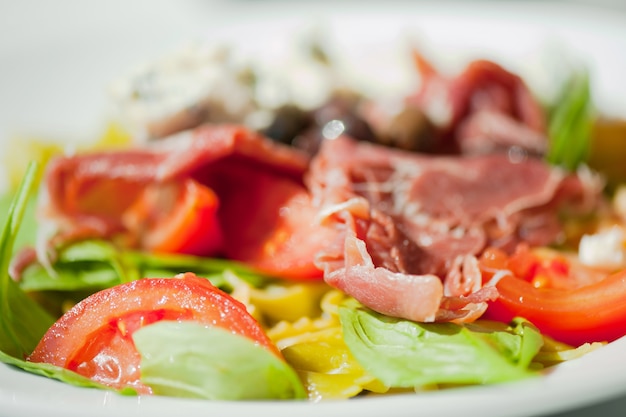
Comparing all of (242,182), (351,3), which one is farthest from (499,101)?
(351,3)

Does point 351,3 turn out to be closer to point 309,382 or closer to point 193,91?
point 193,91

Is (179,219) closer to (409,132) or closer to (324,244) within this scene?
(324,244)

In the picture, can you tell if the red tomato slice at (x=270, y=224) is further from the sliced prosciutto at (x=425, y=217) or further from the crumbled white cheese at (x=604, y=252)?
the crumbled white cheese at (x=604, y=252)

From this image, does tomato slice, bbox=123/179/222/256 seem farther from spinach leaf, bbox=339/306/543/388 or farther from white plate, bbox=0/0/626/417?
white plate, bbox=0/0/626/417

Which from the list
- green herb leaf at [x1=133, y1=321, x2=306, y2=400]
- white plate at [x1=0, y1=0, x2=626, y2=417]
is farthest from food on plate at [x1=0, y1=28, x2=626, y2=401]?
white plate at [x1=0, y1=0, x2=626, y2=417]

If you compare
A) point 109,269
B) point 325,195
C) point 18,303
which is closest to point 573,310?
point 325,195

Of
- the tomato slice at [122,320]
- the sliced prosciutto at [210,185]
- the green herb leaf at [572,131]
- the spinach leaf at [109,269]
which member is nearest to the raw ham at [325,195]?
the sliced prosciutto at [210,185]
